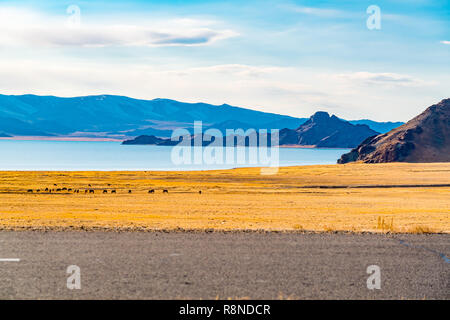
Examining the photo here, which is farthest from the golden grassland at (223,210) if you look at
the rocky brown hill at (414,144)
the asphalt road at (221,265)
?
the rocky brown hill at (414,144)

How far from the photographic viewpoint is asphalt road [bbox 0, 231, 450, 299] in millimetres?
9258

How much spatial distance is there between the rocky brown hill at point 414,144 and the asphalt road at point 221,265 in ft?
519

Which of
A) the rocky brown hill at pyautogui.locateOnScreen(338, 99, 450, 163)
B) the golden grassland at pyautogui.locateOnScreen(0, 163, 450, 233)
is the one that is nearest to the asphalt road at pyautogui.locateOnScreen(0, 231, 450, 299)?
the golden grassland at pyautogui.locateOnScreen(0, 163, 450, 233)

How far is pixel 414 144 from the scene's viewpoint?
17325 cm

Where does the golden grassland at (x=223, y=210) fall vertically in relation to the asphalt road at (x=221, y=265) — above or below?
below

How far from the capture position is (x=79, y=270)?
10438 millimetres

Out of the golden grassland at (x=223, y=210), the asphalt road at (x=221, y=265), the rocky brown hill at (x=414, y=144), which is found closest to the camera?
the asphalt road at (x=221, y=265)

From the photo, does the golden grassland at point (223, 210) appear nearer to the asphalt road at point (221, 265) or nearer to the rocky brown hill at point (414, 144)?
the asphalt road at point (221, 265)

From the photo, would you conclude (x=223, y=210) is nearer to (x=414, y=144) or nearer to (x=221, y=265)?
(x=221, y=265)

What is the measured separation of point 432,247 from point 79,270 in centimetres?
896

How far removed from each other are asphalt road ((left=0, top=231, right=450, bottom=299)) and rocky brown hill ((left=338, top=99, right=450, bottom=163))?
6232 inches

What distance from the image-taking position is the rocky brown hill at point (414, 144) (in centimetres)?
16688

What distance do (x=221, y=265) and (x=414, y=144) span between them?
175 meters
